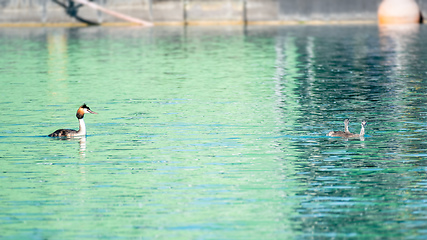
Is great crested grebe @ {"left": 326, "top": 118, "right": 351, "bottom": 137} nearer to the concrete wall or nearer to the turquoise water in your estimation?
the turquoise water

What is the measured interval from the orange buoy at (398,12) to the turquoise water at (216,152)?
101 ft

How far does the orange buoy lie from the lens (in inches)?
2862

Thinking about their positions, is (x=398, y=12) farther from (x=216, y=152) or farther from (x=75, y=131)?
(x=216, y=152)

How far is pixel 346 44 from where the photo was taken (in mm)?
54188

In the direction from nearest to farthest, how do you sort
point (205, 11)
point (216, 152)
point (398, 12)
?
point (216, 152)
point (398, 12)
point (205, 11)

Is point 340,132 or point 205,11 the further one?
point 205,11

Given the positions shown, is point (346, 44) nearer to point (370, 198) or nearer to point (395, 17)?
point (395, 17)

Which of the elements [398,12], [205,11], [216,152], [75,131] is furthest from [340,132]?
[205,11]

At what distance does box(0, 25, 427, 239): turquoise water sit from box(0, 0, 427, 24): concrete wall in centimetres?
3519

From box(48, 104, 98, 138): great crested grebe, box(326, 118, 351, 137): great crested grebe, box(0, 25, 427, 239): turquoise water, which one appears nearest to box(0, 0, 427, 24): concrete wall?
box(0, 25, 427, 239): turquoise water

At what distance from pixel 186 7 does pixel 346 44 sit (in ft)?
96.6

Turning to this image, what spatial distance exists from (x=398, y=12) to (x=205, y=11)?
705 inches

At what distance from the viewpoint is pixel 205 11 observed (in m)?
81.2

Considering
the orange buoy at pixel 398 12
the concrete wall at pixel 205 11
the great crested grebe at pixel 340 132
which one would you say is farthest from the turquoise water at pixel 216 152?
the concrete wall at pixel 205 11
